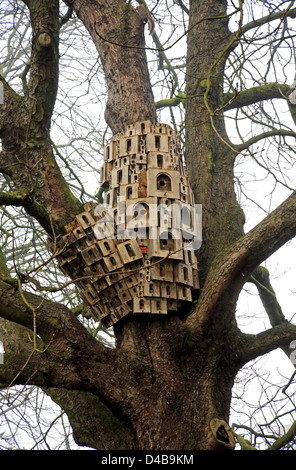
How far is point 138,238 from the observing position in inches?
165

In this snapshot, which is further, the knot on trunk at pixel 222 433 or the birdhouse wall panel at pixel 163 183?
the birdhouse wall panel at pixel 163 183

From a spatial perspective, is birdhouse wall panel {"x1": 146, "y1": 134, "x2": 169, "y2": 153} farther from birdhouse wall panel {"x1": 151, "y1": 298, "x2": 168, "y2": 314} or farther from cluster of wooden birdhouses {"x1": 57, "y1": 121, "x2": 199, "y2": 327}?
birdhouse wall panel {"x1": 151, "y1": 298, "x2": 168, "y2": 314}

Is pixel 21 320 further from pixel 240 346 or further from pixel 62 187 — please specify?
pixel 240 346

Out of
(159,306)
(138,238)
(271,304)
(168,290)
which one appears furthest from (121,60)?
(271,304)

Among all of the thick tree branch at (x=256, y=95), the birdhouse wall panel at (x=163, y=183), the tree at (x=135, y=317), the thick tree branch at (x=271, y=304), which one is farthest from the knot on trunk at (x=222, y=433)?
the thick tree branch at (x=256, y=95)

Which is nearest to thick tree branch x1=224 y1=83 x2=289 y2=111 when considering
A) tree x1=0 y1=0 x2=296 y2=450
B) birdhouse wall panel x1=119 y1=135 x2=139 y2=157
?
tree x1=0 y1=0 x2=296 y2=450

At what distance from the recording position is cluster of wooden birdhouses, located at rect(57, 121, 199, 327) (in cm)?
412

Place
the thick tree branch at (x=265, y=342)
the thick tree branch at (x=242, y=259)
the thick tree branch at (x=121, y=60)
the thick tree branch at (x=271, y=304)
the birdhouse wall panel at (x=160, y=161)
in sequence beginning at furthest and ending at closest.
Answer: the thick tree branch at (x=271, y=304)
the thick tree branch at (x=121, y=60)
the birdhouse wall panel at (x=160, y=161)
the thick tree branch at (x=265, y=342)
the thick tree branch at (x=242, y=259)

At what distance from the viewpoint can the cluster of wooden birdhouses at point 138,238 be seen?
13.5 feet

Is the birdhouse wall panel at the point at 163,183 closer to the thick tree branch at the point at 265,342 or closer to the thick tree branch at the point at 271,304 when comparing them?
the thick tree branch at the point at 265,342

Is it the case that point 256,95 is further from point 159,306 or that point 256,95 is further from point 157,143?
point 159,306

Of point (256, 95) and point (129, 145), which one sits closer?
point (129, 145)

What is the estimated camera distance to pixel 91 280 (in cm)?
422
